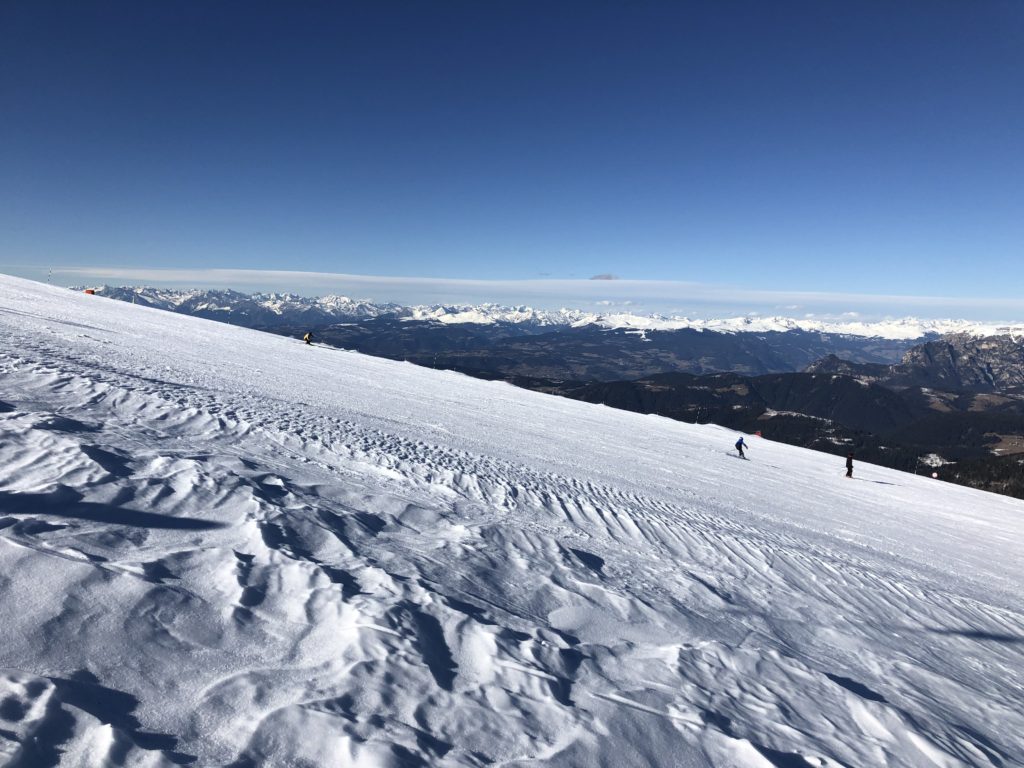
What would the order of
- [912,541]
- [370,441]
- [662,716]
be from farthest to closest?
[912,541]
[370,441]
[662,716]

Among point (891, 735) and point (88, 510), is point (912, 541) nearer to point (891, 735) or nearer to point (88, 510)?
point (891, 735)

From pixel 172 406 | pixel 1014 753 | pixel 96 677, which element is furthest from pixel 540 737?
pixel 172 406

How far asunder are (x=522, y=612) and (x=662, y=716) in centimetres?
182

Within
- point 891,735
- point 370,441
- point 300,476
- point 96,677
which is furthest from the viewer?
point 370,441

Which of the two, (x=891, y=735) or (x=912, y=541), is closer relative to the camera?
(x=891, y=735)

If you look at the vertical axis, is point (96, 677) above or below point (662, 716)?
above

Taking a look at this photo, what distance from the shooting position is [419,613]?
16.5 ft

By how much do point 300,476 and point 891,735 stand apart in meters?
8.40

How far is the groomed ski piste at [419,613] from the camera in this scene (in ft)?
11.6

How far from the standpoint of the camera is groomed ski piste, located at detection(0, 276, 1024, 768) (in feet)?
11.6

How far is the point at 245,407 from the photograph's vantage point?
1263cm

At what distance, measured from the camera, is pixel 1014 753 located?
5.18 metres

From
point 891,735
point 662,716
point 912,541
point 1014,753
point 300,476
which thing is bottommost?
point 912,541

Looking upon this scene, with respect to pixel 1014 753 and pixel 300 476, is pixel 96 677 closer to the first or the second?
pixel 300 476
